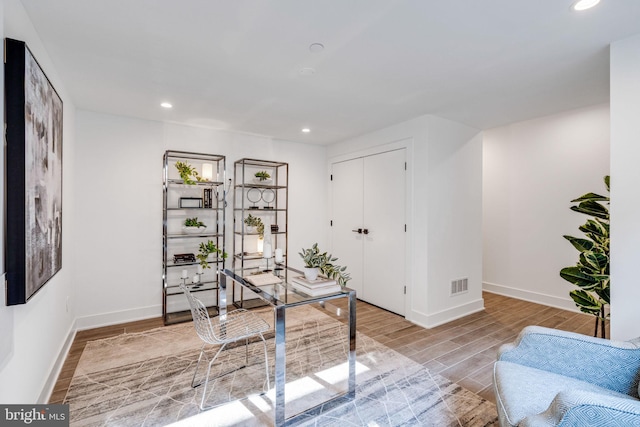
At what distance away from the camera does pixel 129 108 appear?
319 centimetres

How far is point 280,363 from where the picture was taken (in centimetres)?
173

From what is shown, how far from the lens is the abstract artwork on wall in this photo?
1.36 m

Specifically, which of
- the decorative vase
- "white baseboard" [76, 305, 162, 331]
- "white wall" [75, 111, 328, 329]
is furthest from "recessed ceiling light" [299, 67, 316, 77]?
"white baseboard" [76, 305, 162, 331]

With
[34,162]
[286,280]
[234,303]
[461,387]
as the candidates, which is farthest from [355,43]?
[234,303]

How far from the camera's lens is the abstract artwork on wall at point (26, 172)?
1.36m

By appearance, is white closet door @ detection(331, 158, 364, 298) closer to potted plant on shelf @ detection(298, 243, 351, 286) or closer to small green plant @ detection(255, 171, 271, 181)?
small green plant @ detection(255, 171, 271, 181)

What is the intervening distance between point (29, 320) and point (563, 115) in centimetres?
555

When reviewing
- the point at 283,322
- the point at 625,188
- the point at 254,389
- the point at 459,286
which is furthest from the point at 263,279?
the point at 459,286

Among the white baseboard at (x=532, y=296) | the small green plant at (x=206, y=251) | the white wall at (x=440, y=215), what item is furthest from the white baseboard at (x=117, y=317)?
the white baseboard at (x=532, y=296)

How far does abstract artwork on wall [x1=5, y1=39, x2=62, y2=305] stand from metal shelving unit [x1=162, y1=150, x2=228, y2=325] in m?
1.67

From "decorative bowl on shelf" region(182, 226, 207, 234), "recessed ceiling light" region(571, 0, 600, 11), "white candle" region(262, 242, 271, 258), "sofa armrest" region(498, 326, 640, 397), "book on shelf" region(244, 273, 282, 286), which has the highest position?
"recessed ceiling light" region(571, 0, 600, 11)

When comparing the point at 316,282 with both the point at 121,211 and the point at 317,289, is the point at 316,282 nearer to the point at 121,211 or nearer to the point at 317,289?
the point at 317,289

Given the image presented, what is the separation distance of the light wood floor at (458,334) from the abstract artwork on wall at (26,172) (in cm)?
118

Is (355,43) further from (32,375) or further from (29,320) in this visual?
(32,375)
